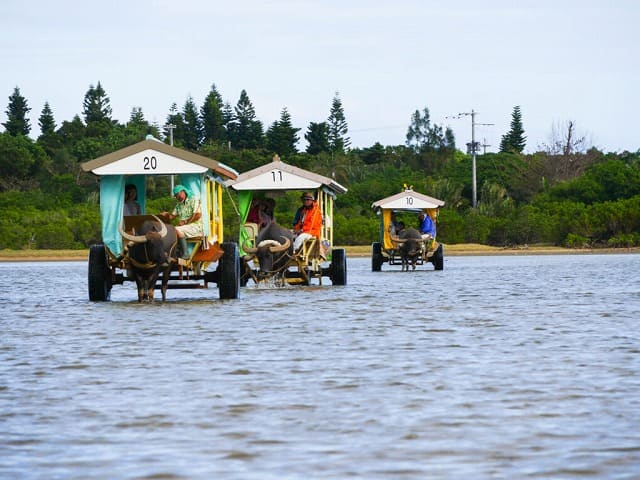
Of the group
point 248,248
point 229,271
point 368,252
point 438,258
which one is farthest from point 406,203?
point 368,252

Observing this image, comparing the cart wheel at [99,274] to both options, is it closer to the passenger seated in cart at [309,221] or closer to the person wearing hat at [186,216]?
the person wearing hat at [186,216]

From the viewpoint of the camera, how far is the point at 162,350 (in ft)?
43.6

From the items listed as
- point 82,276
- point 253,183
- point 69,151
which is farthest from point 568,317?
point 69,151

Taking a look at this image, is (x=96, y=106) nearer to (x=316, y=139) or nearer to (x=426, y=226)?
(x=316, y=139)

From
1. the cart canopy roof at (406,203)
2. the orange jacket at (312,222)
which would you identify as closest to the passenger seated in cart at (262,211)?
the orange jacket at (312,222)

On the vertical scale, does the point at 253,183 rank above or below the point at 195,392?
above

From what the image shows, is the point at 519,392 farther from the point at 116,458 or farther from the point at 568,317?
the point at 568,317

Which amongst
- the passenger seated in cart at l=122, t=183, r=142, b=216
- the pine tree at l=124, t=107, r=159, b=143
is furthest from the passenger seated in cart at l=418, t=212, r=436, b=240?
the pine tree at l=124, t=107, r=159, b=143

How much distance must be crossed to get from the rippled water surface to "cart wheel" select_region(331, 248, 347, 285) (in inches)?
298

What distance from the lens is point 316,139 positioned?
9931cm

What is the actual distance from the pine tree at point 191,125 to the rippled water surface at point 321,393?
287 ft

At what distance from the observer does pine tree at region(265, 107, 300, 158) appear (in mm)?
91875

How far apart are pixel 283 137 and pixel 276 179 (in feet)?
219

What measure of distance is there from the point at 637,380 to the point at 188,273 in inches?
453
